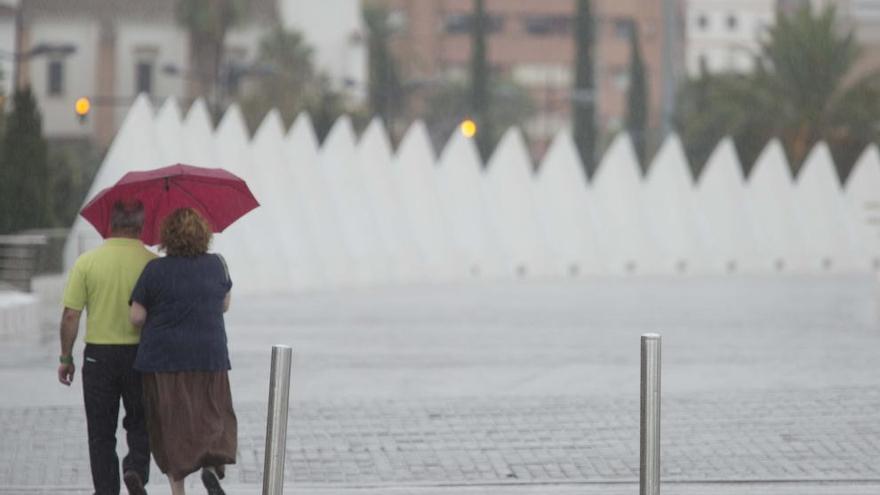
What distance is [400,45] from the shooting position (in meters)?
117

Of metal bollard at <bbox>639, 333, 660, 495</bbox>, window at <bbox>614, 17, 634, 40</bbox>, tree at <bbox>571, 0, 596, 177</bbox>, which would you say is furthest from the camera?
window at <bbox>614, 17, 634, 40</bbox>

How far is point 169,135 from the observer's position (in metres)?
34.7

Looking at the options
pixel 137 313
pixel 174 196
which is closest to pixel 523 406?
pixel 174 196

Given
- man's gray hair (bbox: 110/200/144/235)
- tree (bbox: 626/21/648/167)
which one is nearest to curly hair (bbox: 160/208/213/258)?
man's gray hair (bbox: 110/200/144/235)

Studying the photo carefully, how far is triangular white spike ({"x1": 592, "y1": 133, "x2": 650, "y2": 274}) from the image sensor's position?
149 ft

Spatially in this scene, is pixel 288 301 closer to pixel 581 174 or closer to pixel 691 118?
pixel 581 174

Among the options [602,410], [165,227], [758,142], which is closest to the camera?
[165,227]

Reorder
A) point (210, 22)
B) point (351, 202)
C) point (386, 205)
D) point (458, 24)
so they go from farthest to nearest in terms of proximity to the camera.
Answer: point (458, 24) → point (210, 22) → point (386, 205) → point (351, 202)

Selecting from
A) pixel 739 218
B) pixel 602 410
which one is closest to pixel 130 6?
pixel 739 218

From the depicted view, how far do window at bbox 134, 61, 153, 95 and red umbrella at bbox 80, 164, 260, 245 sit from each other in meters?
75.5

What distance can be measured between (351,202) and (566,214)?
288 inches

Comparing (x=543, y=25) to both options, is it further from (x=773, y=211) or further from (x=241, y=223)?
(x=241, y=223)

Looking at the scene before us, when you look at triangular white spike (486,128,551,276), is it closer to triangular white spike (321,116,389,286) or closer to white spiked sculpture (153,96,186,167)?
triangular white spike (321,116,389,286)

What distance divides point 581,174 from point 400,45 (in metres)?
72.7
